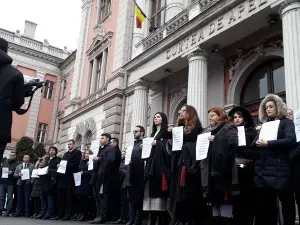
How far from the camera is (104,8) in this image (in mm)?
19422

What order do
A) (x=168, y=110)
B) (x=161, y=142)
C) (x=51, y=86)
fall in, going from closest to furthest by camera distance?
1. (x=161, y=142)
2. (x=168, y=110)
3. (x=51, y=86)

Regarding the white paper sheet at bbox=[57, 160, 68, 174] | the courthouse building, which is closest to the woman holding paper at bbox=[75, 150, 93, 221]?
the white paper sheet at bbox=[57, 160, 68, 174]

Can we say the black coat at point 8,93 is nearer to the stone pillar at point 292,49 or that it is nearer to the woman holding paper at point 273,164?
the woman holding paper at point 273,164

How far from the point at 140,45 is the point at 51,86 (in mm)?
21007

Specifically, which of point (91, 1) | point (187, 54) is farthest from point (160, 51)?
point (91, 1)

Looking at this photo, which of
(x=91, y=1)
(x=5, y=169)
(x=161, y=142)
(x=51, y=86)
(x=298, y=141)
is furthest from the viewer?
(x=51, y=86)

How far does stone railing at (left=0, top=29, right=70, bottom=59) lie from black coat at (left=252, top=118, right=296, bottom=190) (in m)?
30.6

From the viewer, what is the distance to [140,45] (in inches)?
520

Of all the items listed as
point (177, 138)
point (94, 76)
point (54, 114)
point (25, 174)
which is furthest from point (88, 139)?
point (54, 114)

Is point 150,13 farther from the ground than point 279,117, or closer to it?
farther from the ground

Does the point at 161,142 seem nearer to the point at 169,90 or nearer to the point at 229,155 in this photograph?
the point at 229,155

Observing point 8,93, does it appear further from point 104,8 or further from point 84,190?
point 104,8

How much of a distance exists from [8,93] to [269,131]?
10.4 ft

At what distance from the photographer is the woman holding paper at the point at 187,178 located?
459 centimetres
